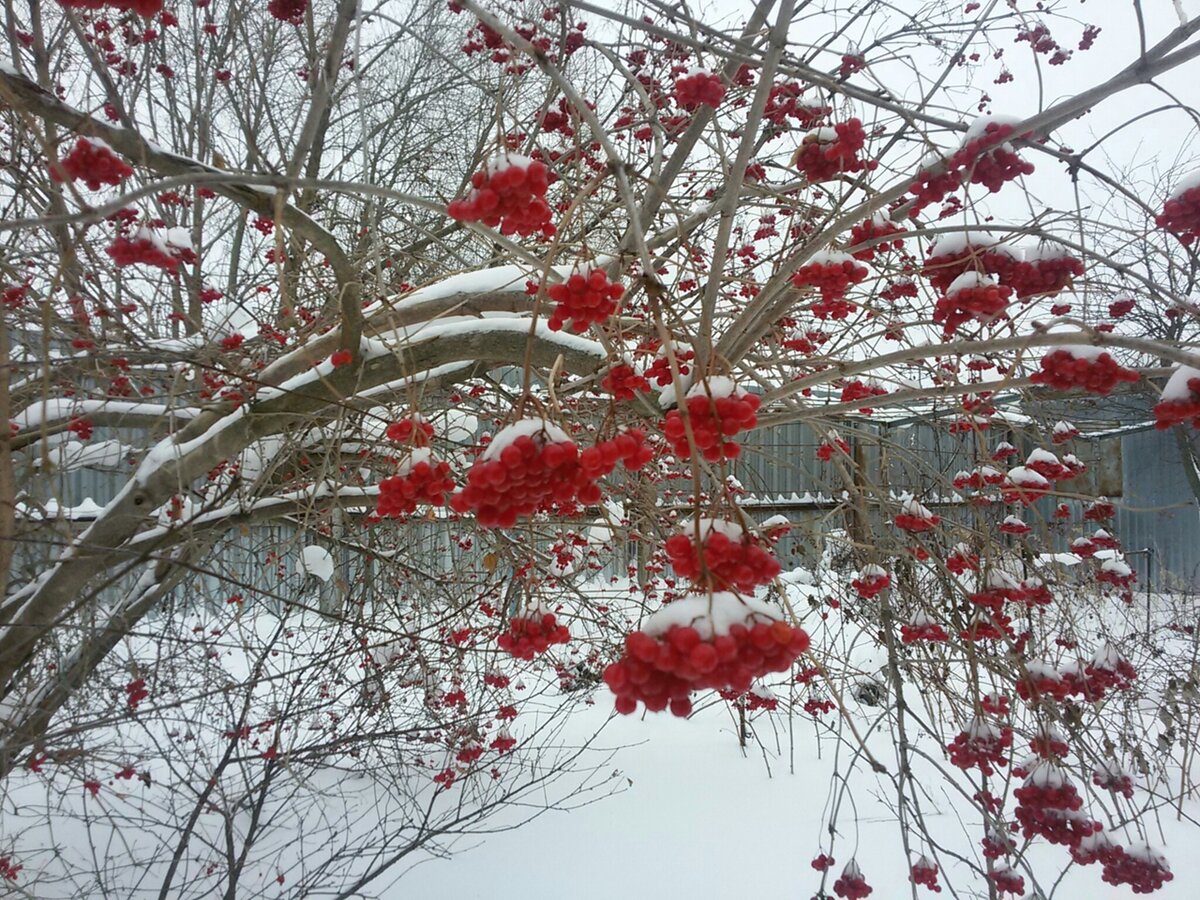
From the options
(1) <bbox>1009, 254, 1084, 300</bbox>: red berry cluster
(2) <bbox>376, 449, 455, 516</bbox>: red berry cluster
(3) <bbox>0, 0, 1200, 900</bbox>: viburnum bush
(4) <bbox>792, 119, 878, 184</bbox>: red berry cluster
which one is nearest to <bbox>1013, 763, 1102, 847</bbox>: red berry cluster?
(3) <bbox>0, 0, 1200, 900</bbox>: viburnum bush

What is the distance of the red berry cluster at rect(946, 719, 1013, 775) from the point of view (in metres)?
2.29

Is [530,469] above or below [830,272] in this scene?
below

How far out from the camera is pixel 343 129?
6238mm

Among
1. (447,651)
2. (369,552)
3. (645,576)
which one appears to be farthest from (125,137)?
(447,651)

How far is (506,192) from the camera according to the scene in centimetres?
111

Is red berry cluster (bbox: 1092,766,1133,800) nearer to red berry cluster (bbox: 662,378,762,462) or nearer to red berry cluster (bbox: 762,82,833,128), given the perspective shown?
red berry cluster (bbox: 662,378,762,462)

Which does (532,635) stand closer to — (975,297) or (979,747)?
(975,297)

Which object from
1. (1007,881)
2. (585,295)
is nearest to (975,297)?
(585,295)

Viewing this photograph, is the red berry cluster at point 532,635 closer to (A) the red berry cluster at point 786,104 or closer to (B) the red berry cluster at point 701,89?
(B) the red berry cluster at point 701,89

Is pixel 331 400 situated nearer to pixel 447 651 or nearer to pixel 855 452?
pixel 447 651

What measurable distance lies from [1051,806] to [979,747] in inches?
10.1

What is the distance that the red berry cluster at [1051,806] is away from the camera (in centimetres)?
208

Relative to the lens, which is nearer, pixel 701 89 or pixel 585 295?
pixel 585 295

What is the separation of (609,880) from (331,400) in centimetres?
341
